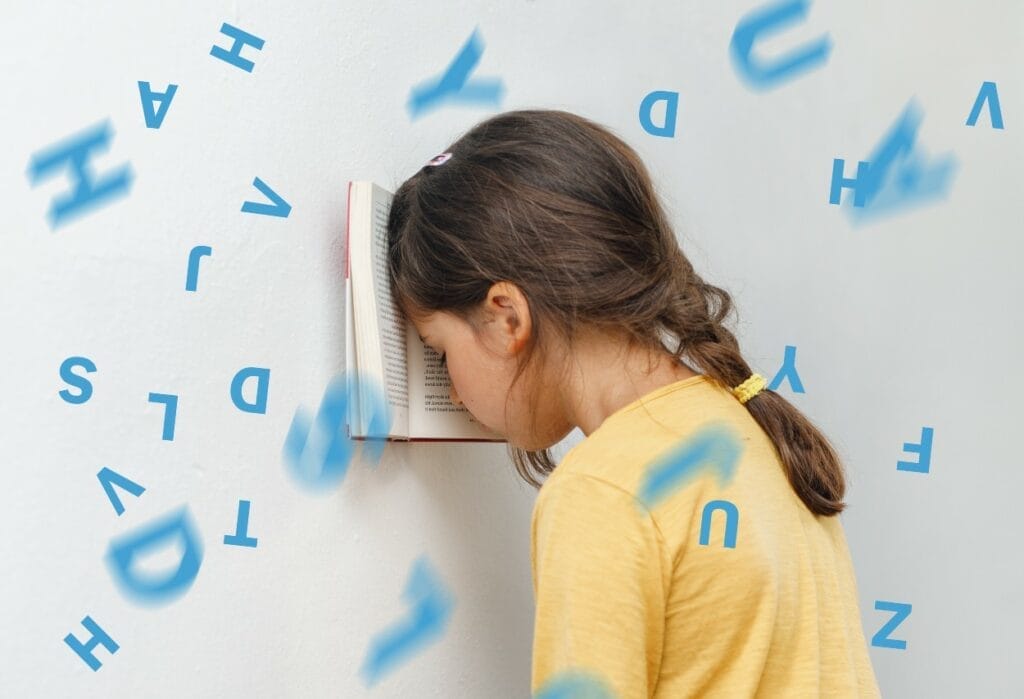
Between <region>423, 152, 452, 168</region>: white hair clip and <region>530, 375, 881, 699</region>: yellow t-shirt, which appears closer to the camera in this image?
<region>530, 375, 881, 699</region>: yellow t-shirt

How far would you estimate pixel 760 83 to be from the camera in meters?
1.06

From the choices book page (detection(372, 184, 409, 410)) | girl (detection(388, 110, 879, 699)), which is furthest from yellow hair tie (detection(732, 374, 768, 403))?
book page (detection(372, 184, 409, 410))

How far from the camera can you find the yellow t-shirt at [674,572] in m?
0.65

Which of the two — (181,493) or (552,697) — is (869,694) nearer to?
(552,697)

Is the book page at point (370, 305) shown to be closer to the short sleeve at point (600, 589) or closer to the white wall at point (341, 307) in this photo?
the white wall at point (341, 307)

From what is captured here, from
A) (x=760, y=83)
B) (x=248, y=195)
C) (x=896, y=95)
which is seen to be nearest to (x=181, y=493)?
(x=248, y=195)

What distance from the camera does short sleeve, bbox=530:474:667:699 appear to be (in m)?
0.65

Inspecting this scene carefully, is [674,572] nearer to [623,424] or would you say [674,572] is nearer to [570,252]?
[623,424]

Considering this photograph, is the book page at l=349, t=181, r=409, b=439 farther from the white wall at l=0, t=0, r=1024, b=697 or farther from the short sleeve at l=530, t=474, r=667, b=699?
the short sleeve at l=530, t=474, r=667, b=699

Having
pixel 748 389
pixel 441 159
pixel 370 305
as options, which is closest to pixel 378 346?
pixel 370 305

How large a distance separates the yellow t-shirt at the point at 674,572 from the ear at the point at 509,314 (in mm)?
99

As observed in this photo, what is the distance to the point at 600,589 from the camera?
2.12ft

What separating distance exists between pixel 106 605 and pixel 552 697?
273 mm

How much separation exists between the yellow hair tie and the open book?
0.23m
